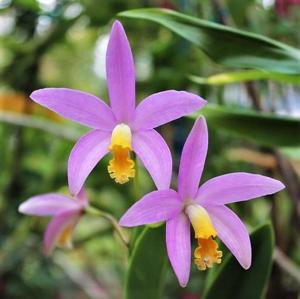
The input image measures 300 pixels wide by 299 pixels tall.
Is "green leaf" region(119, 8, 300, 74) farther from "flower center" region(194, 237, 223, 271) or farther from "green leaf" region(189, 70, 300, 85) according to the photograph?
"flower center" region(194, 237, 223, 271)

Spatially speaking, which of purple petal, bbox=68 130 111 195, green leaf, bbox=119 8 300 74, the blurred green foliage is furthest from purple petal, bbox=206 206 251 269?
the blurred green foliage

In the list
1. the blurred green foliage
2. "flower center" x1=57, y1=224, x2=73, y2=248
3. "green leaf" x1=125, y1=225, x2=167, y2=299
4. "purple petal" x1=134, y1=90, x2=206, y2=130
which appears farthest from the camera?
the blurred green foliage

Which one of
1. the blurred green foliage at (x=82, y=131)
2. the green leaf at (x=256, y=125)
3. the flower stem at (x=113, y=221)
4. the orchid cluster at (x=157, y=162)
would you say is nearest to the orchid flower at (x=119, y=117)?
the orchid cluster at (x=157, y=162)

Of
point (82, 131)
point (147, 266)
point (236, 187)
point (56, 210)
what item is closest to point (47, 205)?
point (56, 210)

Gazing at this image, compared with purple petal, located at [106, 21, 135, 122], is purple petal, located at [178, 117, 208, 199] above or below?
below

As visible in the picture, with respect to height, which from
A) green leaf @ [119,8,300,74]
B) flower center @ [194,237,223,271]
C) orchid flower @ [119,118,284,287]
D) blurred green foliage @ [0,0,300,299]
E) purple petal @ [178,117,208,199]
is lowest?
blurred green foliage @ [0,0,300,299]

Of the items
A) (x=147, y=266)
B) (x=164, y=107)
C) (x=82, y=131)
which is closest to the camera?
(x=164, y=107)

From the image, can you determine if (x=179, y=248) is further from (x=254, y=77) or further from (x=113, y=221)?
(x=254, y=77)
